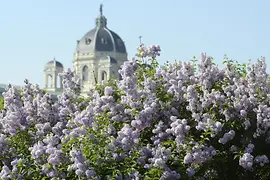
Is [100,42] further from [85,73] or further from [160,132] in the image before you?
[160,132]

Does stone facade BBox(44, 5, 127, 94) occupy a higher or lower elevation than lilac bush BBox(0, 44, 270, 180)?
higher

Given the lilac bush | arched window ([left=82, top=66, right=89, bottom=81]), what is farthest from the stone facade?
the lilac bush

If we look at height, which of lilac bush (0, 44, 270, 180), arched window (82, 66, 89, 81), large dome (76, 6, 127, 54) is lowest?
lilac bush (0, 44, 270, 180)

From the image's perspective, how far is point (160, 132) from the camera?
914cm

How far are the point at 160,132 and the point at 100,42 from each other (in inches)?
4115

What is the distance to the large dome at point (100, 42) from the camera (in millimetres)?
113188

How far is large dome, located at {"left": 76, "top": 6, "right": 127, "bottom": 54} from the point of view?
113188 millimetres

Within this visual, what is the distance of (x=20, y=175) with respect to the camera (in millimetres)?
9109

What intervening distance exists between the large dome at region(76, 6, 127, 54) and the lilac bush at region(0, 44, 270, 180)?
10282cm

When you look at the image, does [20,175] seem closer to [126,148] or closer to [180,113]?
[126,148]

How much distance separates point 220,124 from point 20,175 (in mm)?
2615

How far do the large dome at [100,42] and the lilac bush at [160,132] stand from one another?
10282 cm

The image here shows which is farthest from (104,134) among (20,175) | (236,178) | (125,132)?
(236,178)

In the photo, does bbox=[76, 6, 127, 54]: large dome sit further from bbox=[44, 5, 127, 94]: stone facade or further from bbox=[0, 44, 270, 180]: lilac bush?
bbox=[0, 44, 270, 180]: lilac bush
